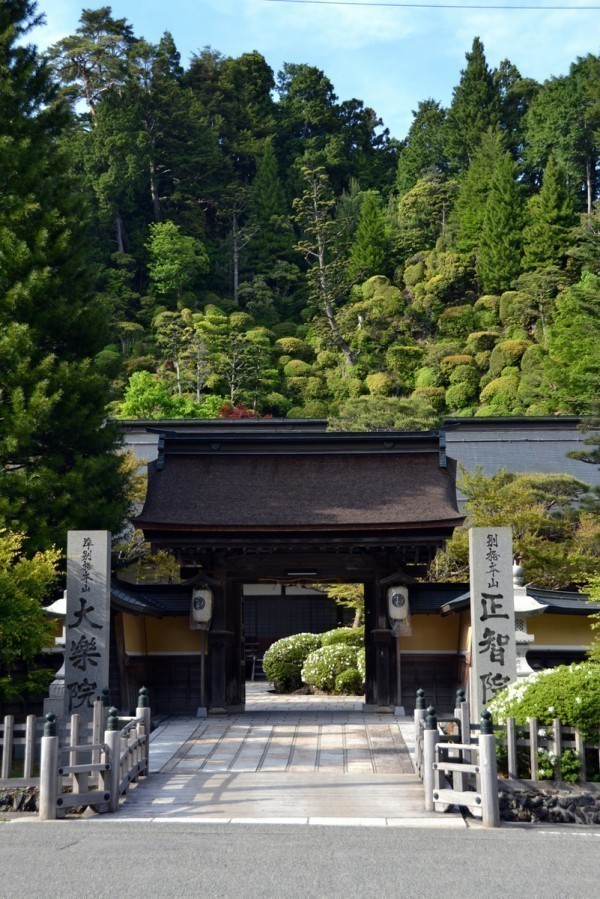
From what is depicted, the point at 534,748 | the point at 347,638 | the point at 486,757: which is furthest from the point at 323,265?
the point at 486,757

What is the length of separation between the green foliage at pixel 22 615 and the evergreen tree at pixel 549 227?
2000 inches

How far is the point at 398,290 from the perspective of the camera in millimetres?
63625

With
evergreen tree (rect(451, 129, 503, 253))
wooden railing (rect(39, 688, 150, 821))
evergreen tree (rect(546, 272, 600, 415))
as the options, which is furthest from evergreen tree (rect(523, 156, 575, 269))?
wooden railing (rect(39, 688, 150, 821))

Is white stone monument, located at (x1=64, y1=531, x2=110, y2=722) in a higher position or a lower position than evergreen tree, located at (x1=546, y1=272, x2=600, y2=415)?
lower

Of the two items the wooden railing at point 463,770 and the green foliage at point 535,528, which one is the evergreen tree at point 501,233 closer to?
the green foliage at point 535,528

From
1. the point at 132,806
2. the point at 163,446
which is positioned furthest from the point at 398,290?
the point at 132,806

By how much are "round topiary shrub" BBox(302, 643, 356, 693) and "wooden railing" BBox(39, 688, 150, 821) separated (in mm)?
13279

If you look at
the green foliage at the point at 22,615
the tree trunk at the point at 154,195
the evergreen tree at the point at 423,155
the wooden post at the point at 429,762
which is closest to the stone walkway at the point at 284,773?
the wooden post at the point at 429,762

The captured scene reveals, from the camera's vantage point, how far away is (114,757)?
10.5 m

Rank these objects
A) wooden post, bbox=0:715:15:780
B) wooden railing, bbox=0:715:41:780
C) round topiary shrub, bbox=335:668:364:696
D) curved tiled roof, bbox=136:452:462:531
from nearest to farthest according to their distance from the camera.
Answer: wooden railing, bbox=0:715:41:780 < wooden post, bbox=0:715:15:780 < curved tiled roof, bbox=136:452:462:531 < round topiary shrub, bbox=335:668:364:696

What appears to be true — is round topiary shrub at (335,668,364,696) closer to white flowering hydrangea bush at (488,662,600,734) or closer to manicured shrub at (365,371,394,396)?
white flowering hydrangea bush at (488,662,600,734)

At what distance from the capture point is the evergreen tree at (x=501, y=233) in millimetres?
61875

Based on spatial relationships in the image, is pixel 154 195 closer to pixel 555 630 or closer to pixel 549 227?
pixel 549 227

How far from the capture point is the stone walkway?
1010 centimetres
